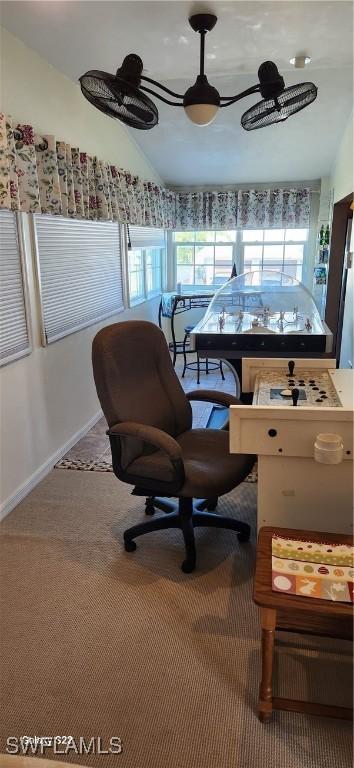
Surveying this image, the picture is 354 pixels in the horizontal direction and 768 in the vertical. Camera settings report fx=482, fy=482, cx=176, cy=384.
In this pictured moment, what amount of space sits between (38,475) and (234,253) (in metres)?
4.17

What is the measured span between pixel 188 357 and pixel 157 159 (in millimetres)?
2268

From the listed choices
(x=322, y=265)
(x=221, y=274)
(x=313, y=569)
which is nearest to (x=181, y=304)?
(x=221, y=274)

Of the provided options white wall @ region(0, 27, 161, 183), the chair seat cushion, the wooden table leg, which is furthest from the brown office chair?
white wall @ region(0, 27, 161, 183)

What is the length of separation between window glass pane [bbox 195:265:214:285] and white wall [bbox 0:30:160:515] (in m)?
2.69

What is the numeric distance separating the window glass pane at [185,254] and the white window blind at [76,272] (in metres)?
2.09

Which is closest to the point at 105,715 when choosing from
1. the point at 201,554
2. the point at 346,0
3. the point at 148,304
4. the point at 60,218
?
the point at 201,554

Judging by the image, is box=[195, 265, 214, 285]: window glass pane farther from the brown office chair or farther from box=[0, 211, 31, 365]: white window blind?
the brown office chair

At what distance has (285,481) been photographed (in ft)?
5.59

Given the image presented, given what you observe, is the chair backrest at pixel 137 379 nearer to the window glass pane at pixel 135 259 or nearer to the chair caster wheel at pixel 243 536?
the chair caster wheel at pixel 243 536

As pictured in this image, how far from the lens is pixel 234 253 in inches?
238

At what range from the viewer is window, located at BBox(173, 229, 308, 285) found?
5.88m

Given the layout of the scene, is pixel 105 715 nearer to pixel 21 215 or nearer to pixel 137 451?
pixel 137 451

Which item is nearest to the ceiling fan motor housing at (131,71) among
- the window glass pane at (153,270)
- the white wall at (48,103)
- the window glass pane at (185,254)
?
the white wall at (48,103)

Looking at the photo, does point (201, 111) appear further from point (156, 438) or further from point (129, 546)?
point (129, 546)
